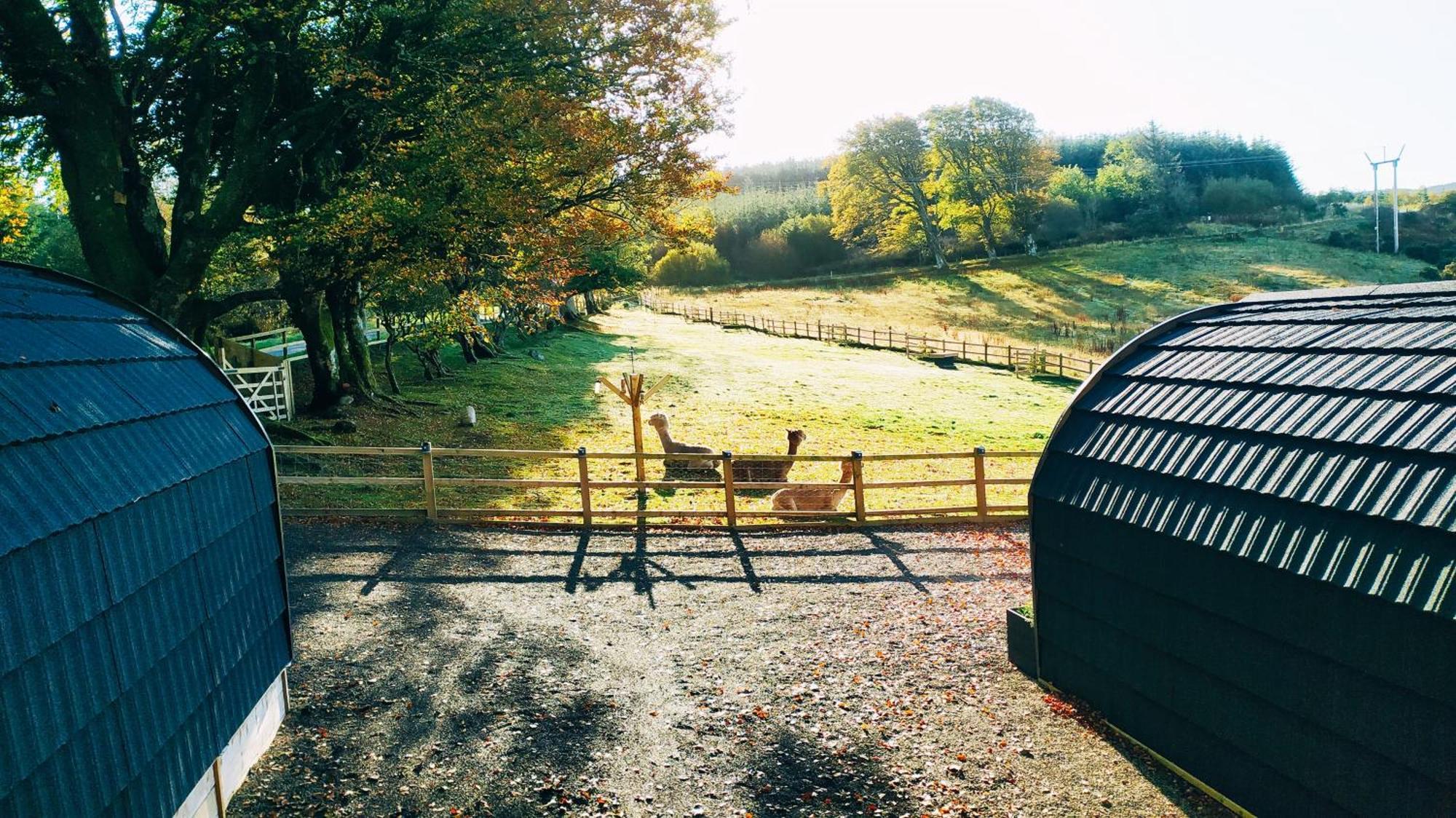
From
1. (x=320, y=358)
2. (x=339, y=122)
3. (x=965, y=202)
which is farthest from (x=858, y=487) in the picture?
(x=965, y=202)

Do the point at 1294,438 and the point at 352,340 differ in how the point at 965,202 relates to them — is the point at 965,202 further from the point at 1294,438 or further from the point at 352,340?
the point at 1294,438

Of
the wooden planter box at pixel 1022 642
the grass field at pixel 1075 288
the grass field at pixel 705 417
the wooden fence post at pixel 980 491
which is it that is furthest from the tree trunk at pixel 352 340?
the grass field at pixel 1075 288

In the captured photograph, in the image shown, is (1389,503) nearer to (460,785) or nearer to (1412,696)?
(1412,696)

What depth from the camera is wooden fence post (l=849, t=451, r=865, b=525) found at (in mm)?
14000

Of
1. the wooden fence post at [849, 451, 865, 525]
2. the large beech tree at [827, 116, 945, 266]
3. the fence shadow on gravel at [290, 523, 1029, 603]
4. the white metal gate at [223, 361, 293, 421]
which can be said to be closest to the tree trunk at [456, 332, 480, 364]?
the white metal gate at [223, 361, 293, 421]

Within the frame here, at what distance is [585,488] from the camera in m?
14.0

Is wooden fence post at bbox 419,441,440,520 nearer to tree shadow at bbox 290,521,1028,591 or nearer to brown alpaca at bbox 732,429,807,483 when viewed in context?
tree shadow at bbox 290,521,1028,591

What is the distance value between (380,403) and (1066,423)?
66.0ft

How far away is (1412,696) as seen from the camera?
4.56m

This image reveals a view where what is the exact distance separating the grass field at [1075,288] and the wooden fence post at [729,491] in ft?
99.4

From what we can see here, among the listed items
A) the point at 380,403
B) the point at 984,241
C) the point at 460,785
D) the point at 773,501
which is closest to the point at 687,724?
the point at 460,785

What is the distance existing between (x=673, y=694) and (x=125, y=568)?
4.82m

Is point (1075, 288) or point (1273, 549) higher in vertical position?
point (1075, 288)

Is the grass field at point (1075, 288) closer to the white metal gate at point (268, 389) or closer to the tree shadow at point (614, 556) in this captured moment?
the tree shadow at point (614, 556)
